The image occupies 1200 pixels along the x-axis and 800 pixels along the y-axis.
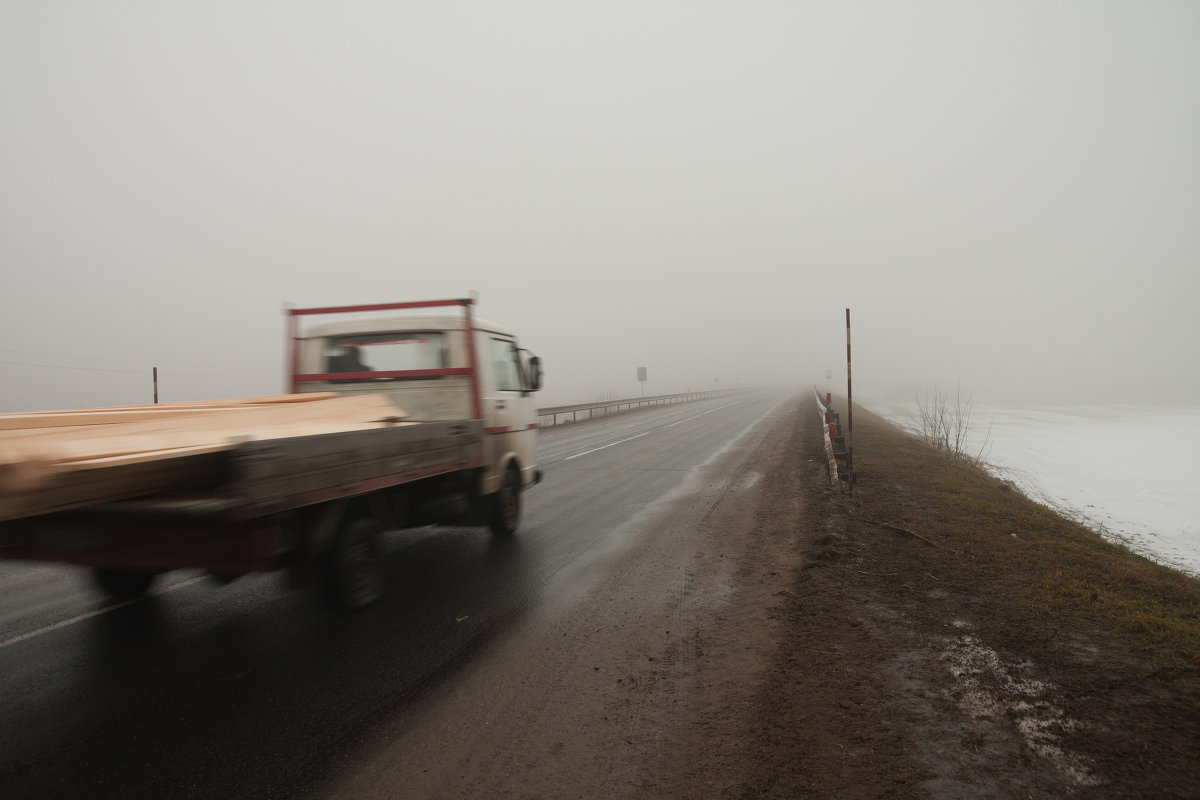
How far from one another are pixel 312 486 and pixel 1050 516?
9196mm

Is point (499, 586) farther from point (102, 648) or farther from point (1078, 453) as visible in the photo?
point (1078, 453)

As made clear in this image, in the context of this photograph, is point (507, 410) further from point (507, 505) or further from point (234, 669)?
point (234, 669)

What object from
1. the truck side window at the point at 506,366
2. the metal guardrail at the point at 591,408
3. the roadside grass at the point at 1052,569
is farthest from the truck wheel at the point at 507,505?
the metal guardrail at the point at 591,408

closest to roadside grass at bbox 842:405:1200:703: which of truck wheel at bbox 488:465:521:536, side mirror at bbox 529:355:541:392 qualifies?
truck wheel at bbox 488:465:521:536

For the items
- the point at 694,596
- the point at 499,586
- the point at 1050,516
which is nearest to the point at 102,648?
the point at 499,586

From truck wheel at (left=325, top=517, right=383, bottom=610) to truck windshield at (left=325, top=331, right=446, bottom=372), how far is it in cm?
210

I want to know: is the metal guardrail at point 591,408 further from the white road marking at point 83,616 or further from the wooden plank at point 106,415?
the wooden plank at point 106,415

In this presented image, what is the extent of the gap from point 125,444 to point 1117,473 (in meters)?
19.6

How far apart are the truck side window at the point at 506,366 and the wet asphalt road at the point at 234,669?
1.86 m

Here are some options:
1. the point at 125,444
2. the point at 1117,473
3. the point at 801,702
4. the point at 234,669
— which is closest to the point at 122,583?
the point at 234,669

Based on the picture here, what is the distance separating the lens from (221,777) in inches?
102

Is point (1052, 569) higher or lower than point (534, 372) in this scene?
lower

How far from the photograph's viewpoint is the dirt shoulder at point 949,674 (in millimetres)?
2596

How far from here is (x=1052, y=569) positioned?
540 centimetres
